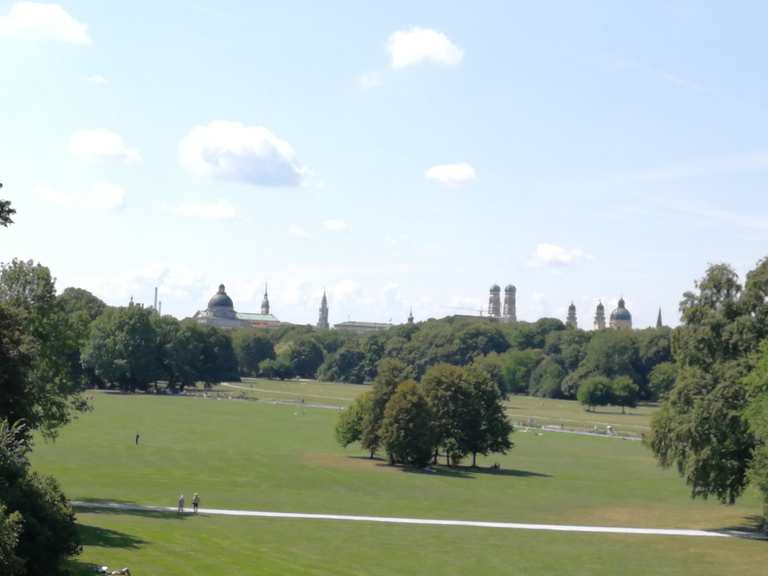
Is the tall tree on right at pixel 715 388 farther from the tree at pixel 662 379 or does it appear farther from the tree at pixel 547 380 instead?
the tree at pixel 547 380

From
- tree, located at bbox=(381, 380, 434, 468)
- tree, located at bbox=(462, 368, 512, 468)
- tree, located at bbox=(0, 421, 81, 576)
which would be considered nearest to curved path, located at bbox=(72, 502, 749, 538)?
tree, located at bbox=(0, 421, 81, 576)

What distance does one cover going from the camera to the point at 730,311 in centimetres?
4659

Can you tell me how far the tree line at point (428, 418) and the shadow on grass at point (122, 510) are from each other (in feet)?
83.1

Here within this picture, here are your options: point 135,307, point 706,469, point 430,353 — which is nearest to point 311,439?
point 706,469

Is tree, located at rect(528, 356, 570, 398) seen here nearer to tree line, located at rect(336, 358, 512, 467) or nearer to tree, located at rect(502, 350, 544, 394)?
tree, located at rect(502, 350, 544, 394)

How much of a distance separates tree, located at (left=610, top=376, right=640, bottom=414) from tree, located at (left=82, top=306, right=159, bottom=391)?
189 ft

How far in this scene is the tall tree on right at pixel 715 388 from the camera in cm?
4459

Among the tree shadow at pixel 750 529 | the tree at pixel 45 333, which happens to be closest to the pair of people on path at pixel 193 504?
the tree at pixel 45 333

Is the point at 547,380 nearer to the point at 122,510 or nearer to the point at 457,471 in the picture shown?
the point at 457,471

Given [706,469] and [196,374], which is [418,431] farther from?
[196,374]

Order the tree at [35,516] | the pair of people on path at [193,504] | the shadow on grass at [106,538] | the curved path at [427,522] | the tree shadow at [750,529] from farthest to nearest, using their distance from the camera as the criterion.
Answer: the tree shadow at [750,529]
the curved path at [427,522]
the pair of people on path at [193,504]
the shadow on grass at [106,538]
the tree at [35,516]

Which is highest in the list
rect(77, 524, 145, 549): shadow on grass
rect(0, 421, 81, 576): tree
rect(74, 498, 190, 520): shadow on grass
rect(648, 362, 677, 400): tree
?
rect(648, 362, 677, 400): tree

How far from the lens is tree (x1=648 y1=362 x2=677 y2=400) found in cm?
5092

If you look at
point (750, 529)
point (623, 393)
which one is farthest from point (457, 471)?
point (623, 393)
